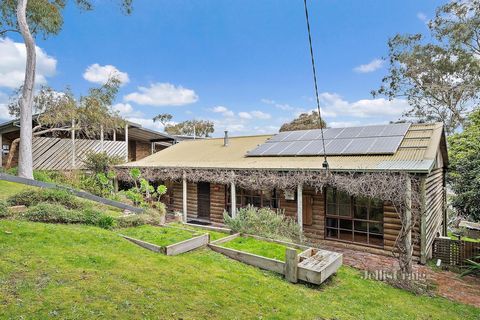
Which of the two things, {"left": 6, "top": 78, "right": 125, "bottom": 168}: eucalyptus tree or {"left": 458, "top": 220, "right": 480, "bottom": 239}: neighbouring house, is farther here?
{"left": 6, "top": 78, "right": 125, "bottom": 168}: eucalyptus tree

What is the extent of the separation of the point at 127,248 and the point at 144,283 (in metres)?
1.98

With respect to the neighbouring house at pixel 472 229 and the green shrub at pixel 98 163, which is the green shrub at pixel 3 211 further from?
the neighbouring house at pixel 472 229

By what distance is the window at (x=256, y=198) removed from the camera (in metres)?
11.4

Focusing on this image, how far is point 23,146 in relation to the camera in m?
13.0

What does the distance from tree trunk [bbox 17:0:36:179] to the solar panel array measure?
10.4 m

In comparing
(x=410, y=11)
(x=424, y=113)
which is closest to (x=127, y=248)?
(x=410, y=11)

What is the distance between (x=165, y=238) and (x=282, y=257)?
310 centimetres

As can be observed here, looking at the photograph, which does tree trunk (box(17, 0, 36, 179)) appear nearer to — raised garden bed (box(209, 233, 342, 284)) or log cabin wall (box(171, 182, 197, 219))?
log cabin wall (box(171, 182, 197, 219))

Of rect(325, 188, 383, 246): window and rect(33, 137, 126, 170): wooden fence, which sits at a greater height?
rect(33, 137, 126, 170): wooden fence

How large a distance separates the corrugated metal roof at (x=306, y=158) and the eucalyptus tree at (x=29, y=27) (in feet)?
16.6

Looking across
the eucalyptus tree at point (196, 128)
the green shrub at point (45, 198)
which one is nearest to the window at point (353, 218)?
the green shrub at point (45, 198)

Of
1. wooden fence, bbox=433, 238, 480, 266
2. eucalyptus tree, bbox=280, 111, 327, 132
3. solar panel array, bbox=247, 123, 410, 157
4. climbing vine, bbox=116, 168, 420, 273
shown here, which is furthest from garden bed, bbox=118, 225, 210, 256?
eucalyptus tree, bbox=280, 111, 327, 132

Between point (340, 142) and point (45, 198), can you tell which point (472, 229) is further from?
point (45, 198)

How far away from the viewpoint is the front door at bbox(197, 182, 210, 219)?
13.6 m
